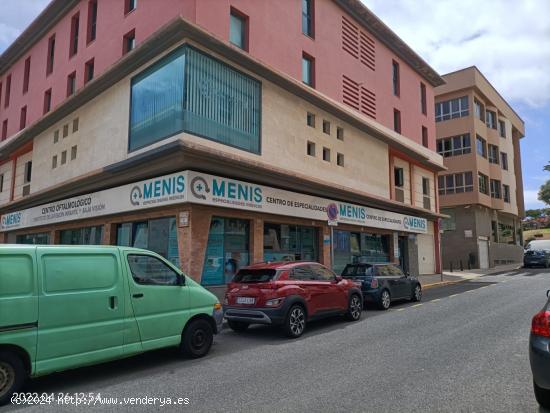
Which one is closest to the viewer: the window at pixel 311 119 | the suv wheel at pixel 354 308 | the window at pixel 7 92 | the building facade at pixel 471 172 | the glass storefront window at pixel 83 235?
the suv wheel at pixel 354 308

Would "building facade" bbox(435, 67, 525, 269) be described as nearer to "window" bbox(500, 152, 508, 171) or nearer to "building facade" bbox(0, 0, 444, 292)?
"window" bbox(500, 152, 508, 171)

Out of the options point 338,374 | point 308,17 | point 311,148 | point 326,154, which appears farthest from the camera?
point 308,17

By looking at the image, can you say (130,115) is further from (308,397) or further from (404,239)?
(404,239)

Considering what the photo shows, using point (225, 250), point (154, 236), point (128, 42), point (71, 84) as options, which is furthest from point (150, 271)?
point (71, 84)

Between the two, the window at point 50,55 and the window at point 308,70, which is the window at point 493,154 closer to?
the window at point 308,70

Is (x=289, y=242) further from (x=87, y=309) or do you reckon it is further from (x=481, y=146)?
(x=481, y=146)

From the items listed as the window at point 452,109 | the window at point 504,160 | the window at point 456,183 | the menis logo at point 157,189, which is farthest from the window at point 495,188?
the menis logo at point 157,189

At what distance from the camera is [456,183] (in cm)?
3675

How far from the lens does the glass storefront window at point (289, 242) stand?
15.9m

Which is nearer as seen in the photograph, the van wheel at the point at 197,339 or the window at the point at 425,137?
the van wheel at the point at 197,339

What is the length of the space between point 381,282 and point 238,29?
1052 centimetres

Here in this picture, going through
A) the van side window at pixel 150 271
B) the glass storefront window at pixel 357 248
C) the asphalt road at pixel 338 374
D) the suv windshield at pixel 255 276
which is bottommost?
the asphalt road at pixel 338 374

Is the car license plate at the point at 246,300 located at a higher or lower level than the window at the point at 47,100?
lower

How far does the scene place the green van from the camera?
499 centimetres
